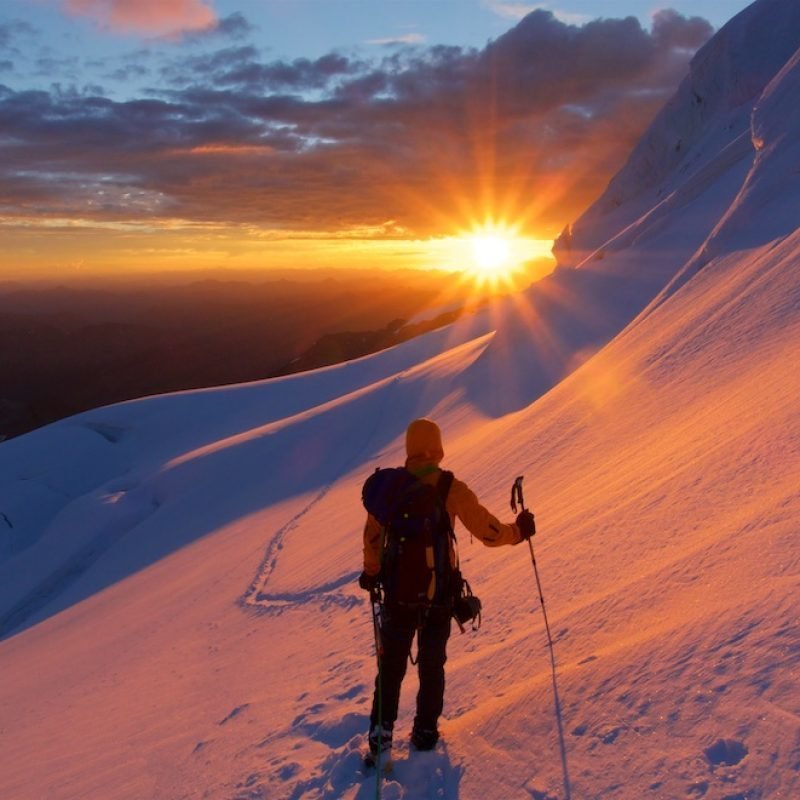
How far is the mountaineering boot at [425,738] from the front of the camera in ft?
13.1

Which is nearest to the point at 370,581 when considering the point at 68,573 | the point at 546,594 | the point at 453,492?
the point at 453,492

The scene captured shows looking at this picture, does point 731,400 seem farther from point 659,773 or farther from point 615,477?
point 659,773

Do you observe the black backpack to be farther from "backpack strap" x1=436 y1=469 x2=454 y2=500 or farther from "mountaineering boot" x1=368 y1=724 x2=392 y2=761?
"mountaineering boot" x1=368 y1=724 x2=392 y2=761

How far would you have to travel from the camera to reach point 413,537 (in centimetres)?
384

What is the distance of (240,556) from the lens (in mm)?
13984

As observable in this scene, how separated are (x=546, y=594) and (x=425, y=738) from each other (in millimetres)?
1654

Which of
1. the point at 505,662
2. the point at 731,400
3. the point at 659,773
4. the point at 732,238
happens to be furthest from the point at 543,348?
the point at 659,773

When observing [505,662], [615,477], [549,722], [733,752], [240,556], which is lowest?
[733,752]

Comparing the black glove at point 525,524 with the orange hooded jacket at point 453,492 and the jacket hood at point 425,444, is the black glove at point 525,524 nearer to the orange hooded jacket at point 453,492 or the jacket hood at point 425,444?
the orange hooded jacket at point 453,492

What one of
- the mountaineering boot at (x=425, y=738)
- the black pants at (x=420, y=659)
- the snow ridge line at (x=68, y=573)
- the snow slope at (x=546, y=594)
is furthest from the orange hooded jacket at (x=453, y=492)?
the snow ridge line at (x=68, y=573)

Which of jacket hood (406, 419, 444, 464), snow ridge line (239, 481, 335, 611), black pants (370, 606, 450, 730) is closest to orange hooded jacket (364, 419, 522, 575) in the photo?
jacket hood (406, 419, 444, 464)

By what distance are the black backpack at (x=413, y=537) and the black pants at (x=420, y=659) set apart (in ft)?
0.36

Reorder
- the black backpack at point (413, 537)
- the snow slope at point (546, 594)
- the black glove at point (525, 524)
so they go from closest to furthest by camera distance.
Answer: the snow slope at point (546, 594) → the black backpack at point (413, 537) → the black glove at point (525, 524)

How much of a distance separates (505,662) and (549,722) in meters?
0.98
